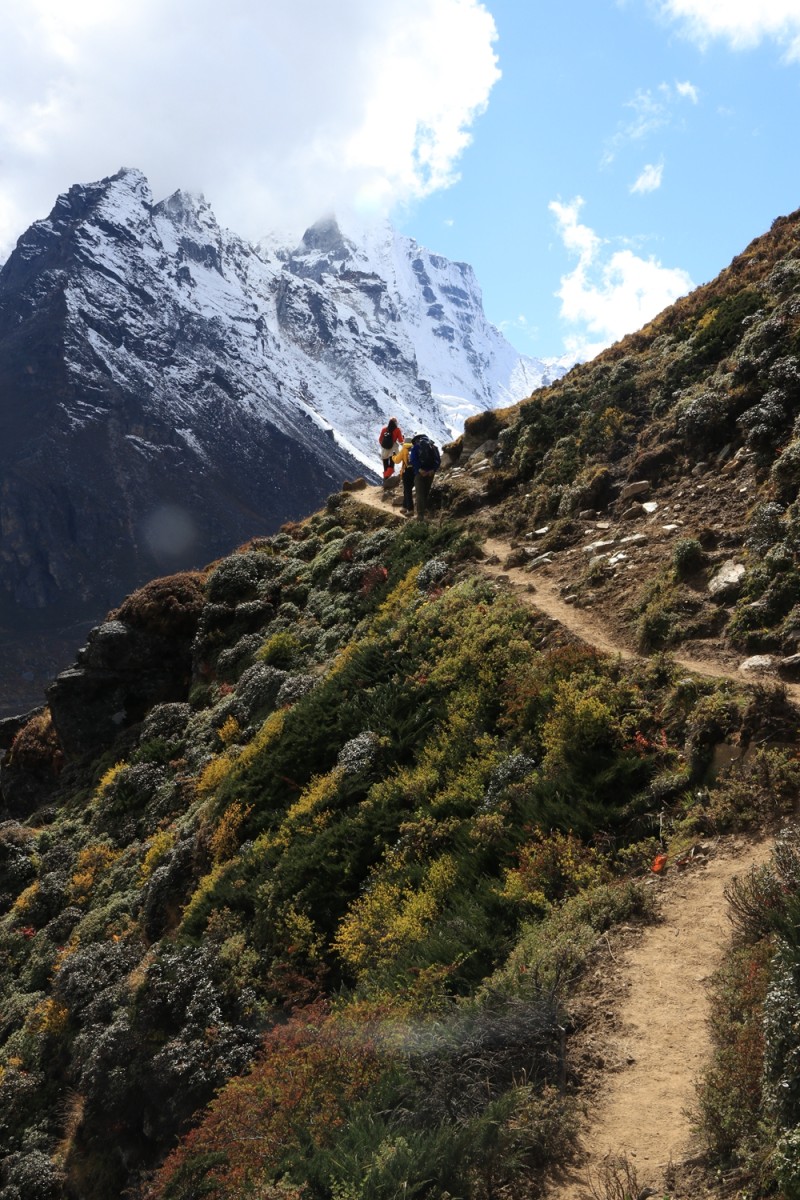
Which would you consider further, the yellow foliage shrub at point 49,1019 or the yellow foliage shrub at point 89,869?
the yellow foliage shrub at point 89,869

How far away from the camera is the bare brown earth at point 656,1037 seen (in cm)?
471

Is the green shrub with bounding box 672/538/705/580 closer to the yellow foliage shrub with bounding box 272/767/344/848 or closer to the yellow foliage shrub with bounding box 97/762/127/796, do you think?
the yellow foliage shrub with bounding box 272/767/344/848

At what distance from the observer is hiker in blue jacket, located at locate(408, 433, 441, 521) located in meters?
21.3

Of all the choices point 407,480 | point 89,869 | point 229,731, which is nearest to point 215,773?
point 229,731

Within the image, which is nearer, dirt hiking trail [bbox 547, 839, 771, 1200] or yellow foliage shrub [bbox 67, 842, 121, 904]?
dirt hiking trail [bbox 547, 839, 771, 1200]

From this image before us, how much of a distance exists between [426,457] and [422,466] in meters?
0.27

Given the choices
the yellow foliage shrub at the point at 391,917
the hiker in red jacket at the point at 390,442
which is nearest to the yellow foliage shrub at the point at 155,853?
the yellow foliage shrub at the point at 391,917

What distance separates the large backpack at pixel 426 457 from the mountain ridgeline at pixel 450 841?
117 centimetres

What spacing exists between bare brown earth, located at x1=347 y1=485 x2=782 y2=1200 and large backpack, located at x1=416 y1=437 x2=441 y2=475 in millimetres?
15450

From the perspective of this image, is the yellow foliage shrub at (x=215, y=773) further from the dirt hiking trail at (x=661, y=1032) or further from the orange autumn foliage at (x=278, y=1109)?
the dirt hiking trail at (x=661, y=1032)

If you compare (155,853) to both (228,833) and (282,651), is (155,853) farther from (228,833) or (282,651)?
(282,651)

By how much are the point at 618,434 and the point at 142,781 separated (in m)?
14.0

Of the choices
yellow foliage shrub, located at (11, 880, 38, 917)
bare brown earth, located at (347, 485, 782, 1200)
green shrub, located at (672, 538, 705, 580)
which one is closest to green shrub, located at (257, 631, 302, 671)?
yellow foliage shrub, located at (11, 880, 38, 917)

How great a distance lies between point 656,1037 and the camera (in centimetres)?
565
